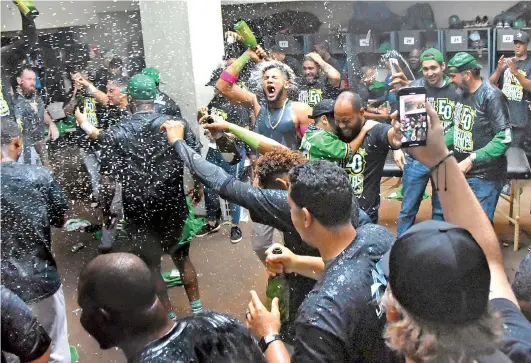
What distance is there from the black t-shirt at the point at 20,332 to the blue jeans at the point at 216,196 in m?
0.60

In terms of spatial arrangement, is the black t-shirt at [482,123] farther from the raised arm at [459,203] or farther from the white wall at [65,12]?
the white wall at [65,12]

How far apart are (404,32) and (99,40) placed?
0.81m

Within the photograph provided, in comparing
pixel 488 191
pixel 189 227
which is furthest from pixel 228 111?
pixel 488 191

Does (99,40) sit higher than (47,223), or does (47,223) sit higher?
(99,40)

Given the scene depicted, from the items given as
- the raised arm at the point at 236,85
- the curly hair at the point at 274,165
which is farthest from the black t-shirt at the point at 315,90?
the curly hair at the point at 274,165

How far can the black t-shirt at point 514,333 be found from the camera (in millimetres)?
517

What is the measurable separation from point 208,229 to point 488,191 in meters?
0.69

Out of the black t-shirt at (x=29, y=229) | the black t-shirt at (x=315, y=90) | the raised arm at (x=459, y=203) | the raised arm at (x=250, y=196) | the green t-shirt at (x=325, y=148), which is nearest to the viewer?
the raised arm at (x=459, y=203)

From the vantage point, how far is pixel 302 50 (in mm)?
1753

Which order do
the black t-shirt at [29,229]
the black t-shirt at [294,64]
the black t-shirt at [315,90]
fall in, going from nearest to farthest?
the black t-shirt at [29,229] < the black t-shirt at [315,90] < the black t-shirt at [294,64]

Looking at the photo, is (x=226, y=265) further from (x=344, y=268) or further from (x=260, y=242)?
(x=344, y=268)

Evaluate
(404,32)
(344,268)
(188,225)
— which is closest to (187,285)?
(188,225)

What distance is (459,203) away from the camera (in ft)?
2.10

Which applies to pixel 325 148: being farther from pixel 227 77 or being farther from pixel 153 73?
pixel 153 73
